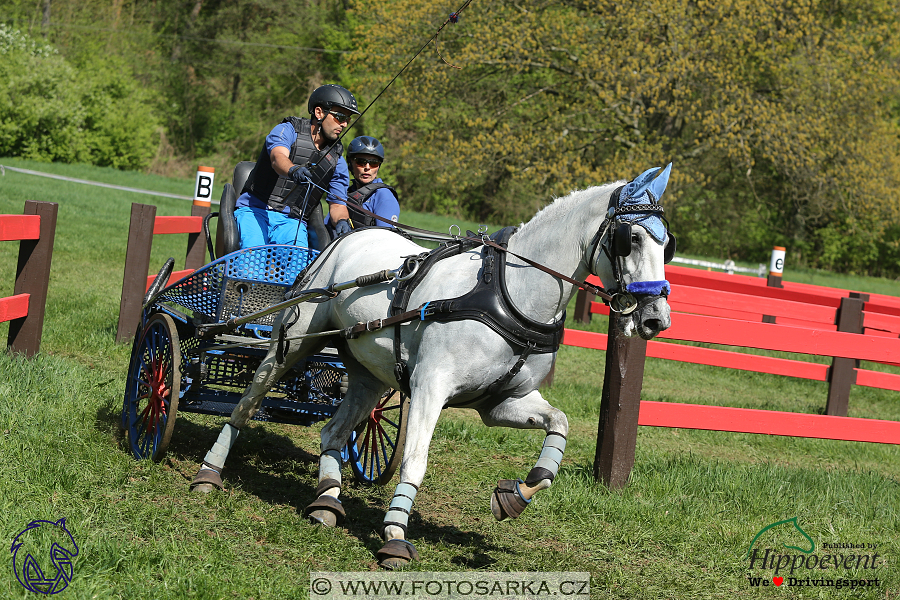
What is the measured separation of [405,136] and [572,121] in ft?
44.5

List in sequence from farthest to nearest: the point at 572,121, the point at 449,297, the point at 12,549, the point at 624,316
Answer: the point at 572,121, the point at 449,297, the point at 624,316, the point at 12,549

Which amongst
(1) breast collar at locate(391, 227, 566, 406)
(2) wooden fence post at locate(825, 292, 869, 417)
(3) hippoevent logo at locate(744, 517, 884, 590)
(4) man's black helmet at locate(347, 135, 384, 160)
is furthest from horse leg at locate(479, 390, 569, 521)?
(2) wooden fence post at locate(825, 292, 869, 417)

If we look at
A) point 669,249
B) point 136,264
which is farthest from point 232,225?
point 136,264

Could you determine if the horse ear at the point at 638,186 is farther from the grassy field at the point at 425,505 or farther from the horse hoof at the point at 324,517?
the horse hoof at the point at 324,517

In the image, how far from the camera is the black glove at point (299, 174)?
510 centimetres

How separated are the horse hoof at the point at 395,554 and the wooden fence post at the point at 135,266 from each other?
18.1 ft

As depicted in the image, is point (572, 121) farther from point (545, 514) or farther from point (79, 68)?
point (79, 68)

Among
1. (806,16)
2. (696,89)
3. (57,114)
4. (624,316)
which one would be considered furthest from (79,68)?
(624,316)

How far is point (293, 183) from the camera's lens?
5.51 metres

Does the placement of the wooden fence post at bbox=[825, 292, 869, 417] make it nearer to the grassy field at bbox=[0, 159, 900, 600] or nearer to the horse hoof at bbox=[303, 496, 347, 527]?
the grassy field at bbox=[0, 159, 900, 600]

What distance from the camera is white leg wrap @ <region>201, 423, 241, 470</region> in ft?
16.4

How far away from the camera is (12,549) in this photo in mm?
3609

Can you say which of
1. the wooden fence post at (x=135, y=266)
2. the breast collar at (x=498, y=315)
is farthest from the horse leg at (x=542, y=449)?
the wooden fence post at (x=135, y=266)

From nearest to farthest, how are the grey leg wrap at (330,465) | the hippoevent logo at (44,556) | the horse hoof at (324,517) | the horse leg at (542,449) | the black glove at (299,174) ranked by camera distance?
1. the hippoevent logo at (44,556)
2. the horse leg at (542,449)
3. the horse hoof at (324,517)
4. the grey leg wrap at (330,465)
5. the black glove at (299,174)
